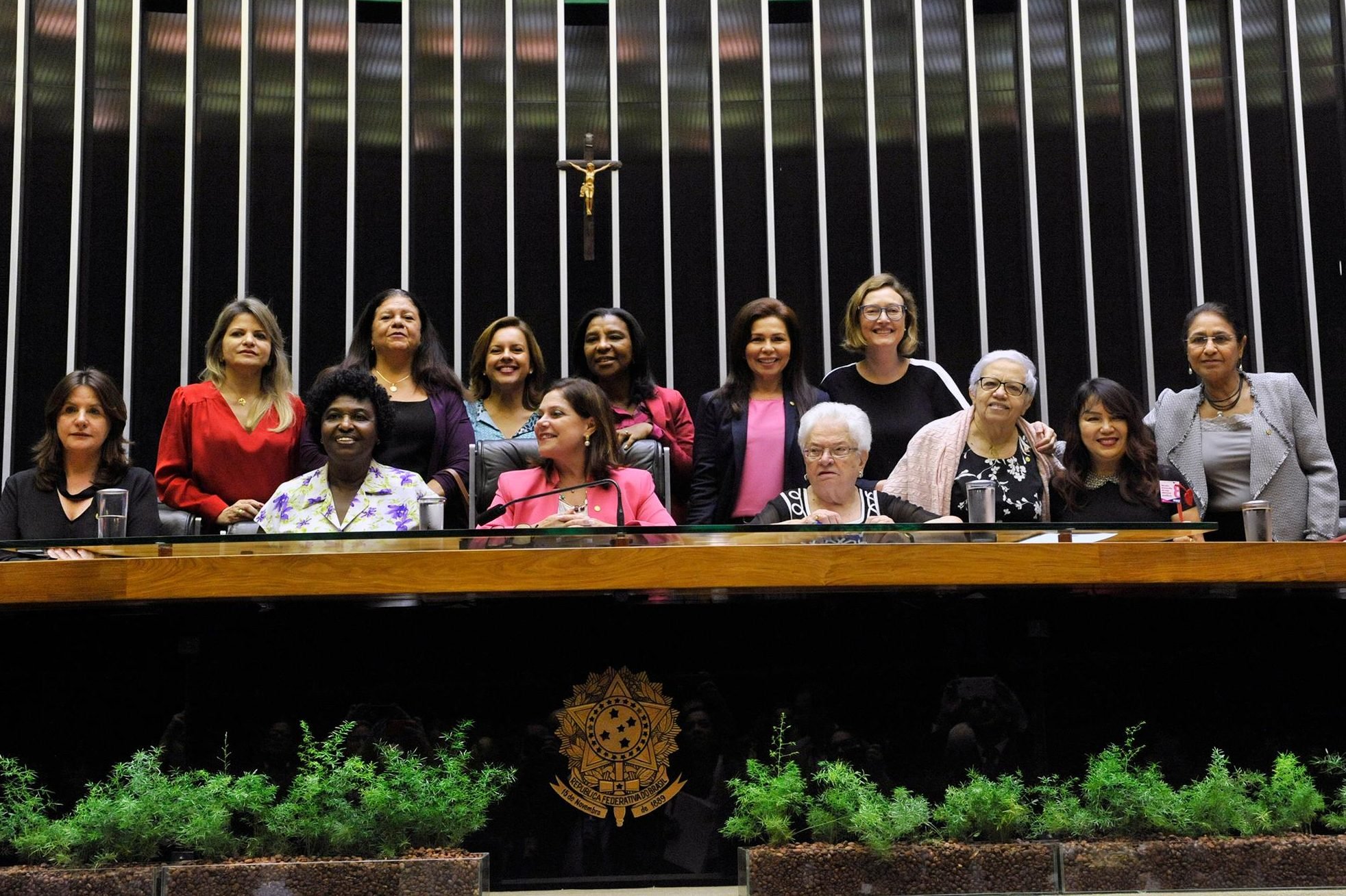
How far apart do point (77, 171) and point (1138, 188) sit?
4.58m

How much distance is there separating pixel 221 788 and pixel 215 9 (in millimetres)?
4931

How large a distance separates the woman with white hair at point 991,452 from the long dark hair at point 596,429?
79 centimetres

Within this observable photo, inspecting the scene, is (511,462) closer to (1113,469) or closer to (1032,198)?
(1113,469)

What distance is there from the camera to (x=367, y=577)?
2.24 metres

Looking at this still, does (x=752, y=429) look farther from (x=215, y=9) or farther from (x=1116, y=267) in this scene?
(x=215, y=9)

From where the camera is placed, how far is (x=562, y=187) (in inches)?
245

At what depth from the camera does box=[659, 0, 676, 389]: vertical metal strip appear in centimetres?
613

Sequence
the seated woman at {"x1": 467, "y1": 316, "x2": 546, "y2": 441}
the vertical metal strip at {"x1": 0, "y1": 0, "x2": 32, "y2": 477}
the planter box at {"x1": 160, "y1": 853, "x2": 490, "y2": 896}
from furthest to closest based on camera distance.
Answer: the vertical metal strip at {"x1": 0, "y1": 0, "x2": 32, "y2": 477}, the seated woman at {"x1": 467, "y1": 316, "x2": 546, "y2": 441}, the planter box at {"x1": 160, "y1": 853, "x2": 490, "y2": 896}

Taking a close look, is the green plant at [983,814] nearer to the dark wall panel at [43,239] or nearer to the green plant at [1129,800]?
→ the green plant at [1129,800]

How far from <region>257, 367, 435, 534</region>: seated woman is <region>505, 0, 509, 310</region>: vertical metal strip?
2639 millimetres

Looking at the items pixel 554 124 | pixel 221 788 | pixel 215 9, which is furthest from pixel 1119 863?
pixel 215 9

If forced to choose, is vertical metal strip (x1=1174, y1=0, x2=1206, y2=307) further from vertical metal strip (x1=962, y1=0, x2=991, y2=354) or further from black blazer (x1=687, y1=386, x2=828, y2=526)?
black blazer (x1=687, y1=386, x2=828, y2=526)

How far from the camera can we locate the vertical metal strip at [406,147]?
6133 millimetres

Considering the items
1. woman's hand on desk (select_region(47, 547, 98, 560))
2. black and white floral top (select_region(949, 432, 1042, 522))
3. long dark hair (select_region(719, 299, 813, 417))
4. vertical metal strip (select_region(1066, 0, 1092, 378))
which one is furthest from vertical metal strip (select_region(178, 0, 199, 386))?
vertical metal strip (select_region(1066, 0, 1092, 378))
